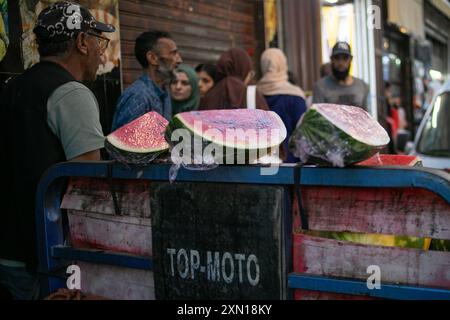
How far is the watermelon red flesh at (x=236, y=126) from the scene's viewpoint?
1.71m

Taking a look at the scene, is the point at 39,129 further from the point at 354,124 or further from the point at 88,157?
the point at 354,124

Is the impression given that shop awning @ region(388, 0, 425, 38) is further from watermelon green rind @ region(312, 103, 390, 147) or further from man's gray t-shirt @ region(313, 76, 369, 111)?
watermelon green rind @ region(312, 103, 390, 147)

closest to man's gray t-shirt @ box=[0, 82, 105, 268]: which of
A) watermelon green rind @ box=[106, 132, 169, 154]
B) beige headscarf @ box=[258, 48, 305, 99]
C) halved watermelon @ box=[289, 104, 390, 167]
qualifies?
watermelon green rind @ box=[106, 132, 169, 154]

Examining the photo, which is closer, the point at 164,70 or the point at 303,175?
the point at 303,175

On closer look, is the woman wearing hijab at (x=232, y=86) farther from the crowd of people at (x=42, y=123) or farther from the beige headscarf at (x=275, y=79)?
the crowd of people at (x=42, y=123)

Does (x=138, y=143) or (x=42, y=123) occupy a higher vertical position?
(x=42, y=123)

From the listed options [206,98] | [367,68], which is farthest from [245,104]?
[367,68]

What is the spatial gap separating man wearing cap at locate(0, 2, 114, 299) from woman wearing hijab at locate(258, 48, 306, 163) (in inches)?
111

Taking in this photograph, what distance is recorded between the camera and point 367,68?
958 centimetres

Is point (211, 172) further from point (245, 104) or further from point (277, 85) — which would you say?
point (277, 85)

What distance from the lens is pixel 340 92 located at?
19.0 feet

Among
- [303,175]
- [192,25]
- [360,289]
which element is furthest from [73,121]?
[192,25]

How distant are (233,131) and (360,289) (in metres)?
A: 0.70

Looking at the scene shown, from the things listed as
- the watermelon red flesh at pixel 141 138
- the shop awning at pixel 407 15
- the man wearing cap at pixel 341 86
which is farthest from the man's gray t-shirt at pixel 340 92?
the shop awning at pixel 407 15
